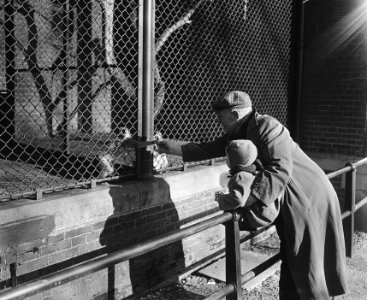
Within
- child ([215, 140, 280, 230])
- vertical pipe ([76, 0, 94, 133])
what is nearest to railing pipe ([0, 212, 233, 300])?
child ([215, 140, 280, 230])

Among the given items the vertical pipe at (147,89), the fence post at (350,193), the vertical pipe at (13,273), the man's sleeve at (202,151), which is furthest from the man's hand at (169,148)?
the fence post at (350,193)

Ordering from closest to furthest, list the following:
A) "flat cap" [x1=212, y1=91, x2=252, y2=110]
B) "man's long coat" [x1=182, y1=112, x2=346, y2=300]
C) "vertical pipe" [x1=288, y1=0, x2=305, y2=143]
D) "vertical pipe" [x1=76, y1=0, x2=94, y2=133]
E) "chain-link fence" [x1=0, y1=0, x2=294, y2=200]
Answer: "man's long coat" [x1=182, y1=112, x2=346, y2=300]
"flat cap" [x1=212, y1=91, x2=252, y2=110]
"chain-link fence" [x1=0, y1=0, x2=294, y2=200]
"vertical pipe" [x1=76, y1=0, x2=94, y2=133]
"vertical pipe" [x1=288, y1=0, x2=305, y2=143]

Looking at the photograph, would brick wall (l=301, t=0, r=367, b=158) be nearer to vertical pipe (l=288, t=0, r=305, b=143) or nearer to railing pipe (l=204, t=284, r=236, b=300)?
vertical pipe (l=288, t=0, r=305, b=143)

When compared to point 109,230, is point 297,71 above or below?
above

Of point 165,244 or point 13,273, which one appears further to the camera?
point 13,273

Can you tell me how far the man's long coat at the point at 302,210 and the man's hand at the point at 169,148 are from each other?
0.65 metres

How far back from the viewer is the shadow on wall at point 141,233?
12.1ft

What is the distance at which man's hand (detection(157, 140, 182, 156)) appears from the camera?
3.56 metres

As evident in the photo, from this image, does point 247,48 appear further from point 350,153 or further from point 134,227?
point 134,227

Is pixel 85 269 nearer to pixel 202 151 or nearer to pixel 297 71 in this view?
pixel 202 151

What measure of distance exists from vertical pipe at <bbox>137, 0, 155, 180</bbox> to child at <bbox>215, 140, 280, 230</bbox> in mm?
1328

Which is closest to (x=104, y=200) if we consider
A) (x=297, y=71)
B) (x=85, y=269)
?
(x=85, y=269)

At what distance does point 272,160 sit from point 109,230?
165 centimetres

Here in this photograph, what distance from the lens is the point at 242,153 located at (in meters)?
2.68
